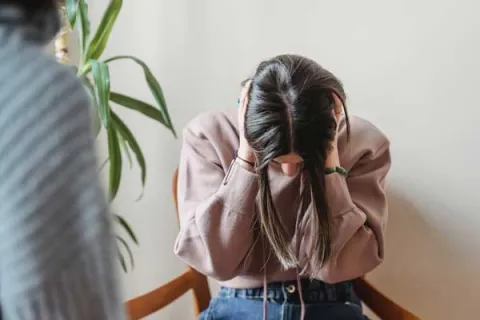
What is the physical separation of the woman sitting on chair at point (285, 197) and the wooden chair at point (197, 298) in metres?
0.05

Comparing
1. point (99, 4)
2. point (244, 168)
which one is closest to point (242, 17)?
point (99, 4)

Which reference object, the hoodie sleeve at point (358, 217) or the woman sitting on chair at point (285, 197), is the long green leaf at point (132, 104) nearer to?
the woman sitting on chair at point (285, 197)

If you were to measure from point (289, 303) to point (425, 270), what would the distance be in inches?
17.4

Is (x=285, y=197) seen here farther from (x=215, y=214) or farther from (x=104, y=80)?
(x=104, y=80)

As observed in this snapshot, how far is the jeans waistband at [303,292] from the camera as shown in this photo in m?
1.31

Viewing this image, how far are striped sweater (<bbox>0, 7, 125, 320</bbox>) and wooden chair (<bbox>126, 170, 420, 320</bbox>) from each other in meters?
0.81

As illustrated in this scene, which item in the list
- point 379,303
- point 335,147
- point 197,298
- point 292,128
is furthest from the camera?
point 197,298

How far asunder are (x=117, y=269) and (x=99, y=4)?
1.26 metres

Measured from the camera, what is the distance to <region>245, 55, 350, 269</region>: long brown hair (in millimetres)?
1144

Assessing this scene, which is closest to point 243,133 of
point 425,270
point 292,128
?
point 292,128

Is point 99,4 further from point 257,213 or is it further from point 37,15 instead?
point 37,15

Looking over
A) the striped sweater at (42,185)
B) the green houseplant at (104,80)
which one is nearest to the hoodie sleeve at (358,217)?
the green houseplant at (104,80)

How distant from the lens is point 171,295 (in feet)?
4.69

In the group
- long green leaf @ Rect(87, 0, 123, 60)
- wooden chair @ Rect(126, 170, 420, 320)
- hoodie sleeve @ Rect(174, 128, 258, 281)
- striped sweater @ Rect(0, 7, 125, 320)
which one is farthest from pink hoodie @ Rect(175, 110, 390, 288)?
A: striped sweater @ Rect(0, 7, 125, 320)
